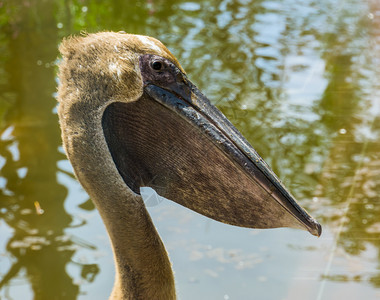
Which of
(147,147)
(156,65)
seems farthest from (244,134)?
(156,65)

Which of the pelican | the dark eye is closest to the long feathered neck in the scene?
the pelican

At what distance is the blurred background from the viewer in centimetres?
343

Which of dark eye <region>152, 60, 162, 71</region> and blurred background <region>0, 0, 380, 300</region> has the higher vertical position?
dark eye <region>152, 60, 162, 71</region>

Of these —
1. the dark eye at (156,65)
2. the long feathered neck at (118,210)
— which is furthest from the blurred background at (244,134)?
the dark eye at (156,65)

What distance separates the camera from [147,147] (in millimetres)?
2238

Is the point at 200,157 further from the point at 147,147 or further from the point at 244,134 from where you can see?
the point at 244,134

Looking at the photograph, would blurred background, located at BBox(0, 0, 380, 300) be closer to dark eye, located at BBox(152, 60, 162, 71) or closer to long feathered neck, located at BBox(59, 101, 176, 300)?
long feathered neck, located at BBox(59, 101, 176, 300)

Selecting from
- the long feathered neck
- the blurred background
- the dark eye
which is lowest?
the blurred background

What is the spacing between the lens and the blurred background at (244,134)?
135 inches

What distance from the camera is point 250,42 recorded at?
6.06 meters

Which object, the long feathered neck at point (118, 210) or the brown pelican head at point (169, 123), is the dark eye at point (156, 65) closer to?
the brown pelican head at point (169, 123)

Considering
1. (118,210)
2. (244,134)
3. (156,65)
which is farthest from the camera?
(244,134)

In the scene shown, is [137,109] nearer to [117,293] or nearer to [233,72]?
[117,293]

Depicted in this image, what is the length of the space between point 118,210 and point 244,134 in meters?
2.46
